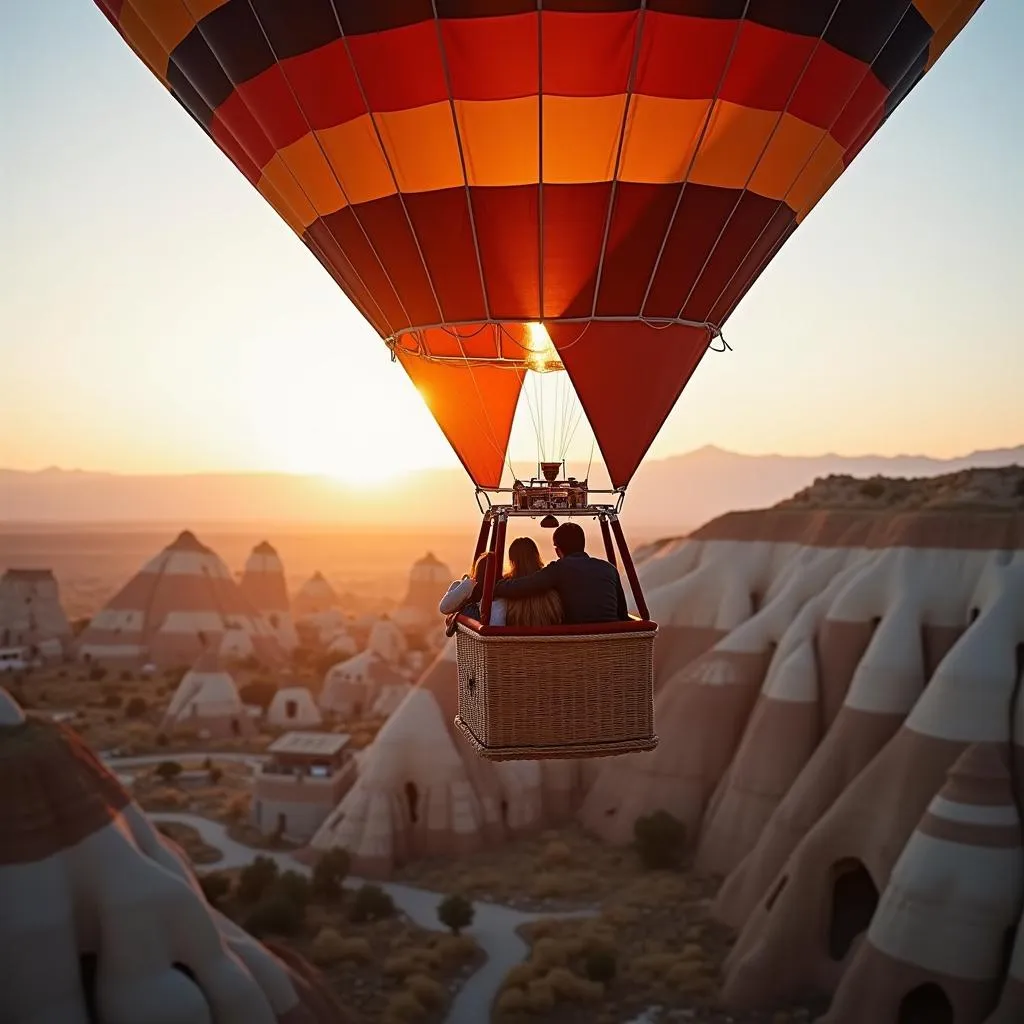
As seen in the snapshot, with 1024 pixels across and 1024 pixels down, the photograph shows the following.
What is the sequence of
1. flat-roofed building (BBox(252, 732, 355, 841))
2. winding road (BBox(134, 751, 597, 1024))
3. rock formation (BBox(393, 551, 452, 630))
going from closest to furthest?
winding road (BBox(134, 751, 597, 1024))
flat-roofed building (BBox(252, 732, 355, 841))
rock formation (BBox(393, 551, 452, 630))

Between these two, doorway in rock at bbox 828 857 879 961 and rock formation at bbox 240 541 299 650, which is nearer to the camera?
doorway in rock at bbox 828 857 879 961

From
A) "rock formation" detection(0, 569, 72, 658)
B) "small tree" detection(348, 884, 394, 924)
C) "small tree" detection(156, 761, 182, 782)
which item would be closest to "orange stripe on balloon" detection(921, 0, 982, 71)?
"small tree" detection(348, 884, 394, 924)

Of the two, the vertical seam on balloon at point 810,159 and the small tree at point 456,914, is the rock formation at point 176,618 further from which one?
the vertical seam on balloon at point 810,159

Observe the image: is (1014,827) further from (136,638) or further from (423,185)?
(136,638)

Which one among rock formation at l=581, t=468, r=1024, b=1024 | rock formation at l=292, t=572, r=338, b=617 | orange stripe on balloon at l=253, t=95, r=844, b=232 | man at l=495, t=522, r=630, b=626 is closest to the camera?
man at l=495, t=522, r=630, b=626

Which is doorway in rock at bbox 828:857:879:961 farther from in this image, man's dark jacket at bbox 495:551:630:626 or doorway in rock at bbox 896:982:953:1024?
man's dark jacket at bbox 495:551:630:626

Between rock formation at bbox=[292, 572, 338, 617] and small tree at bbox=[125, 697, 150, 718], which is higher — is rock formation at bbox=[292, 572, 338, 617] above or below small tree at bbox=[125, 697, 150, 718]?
above

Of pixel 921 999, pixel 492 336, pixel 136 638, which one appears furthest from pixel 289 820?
pixel 136 638

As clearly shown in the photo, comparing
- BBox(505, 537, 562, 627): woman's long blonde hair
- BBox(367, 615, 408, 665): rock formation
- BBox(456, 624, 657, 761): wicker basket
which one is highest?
BBox(505, 537, 562, 627): woman's long blonde hair

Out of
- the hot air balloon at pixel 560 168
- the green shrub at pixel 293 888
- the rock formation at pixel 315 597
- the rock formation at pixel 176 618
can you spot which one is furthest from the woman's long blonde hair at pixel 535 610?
the rock formation at pixel 315 597
